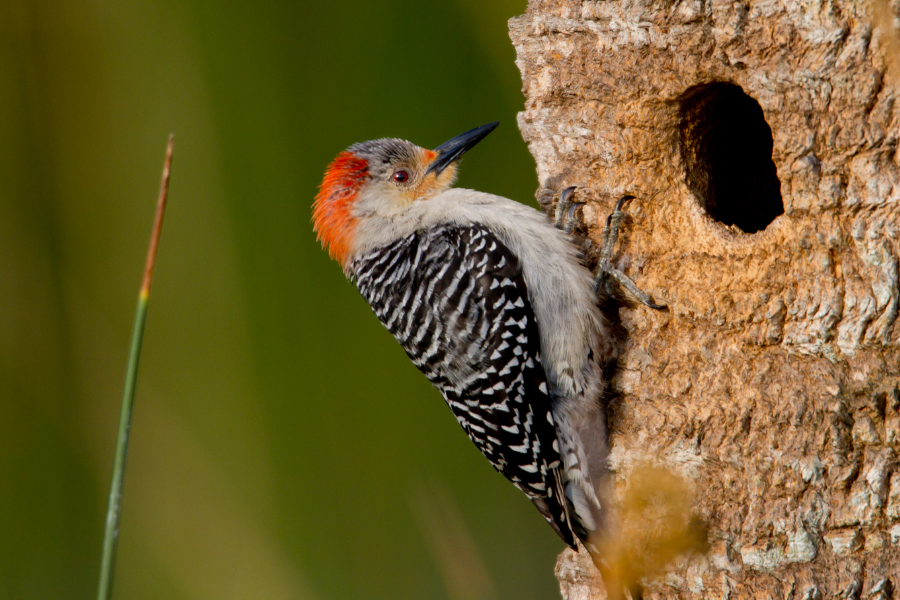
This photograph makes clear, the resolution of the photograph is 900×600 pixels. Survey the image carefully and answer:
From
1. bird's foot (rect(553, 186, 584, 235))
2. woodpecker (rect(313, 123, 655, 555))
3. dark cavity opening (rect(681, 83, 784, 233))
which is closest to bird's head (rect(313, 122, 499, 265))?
woodpecker (rect(313, 123, 655, 555))

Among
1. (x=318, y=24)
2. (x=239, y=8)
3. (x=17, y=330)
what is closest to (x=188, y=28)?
(x=239, y=8)

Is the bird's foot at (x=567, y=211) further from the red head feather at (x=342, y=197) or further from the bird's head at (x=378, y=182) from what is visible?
the red head feather at (x=342, y=197)

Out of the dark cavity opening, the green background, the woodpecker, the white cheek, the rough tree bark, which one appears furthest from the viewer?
the green background

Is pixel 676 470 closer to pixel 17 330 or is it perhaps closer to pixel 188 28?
pixel 188 28

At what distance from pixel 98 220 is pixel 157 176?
0.36m

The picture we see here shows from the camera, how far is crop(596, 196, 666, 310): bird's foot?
7.63ft

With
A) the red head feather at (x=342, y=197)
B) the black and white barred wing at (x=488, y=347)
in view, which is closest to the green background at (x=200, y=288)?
the red head feather at (x=342, y=197)

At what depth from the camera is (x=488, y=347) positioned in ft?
8.05

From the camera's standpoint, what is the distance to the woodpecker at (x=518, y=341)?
8.00ft

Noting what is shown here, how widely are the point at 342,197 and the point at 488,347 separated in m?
0.88

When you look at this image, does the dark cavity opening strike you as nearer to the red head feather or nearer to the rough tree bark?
the rough tree bark

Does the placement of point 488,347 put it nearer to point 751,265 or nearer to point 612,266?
point 612,266

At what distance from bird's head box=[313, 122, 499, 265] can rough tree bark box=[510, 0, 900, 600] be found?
53 centimetres

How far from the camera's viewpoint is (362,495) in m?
3.81
